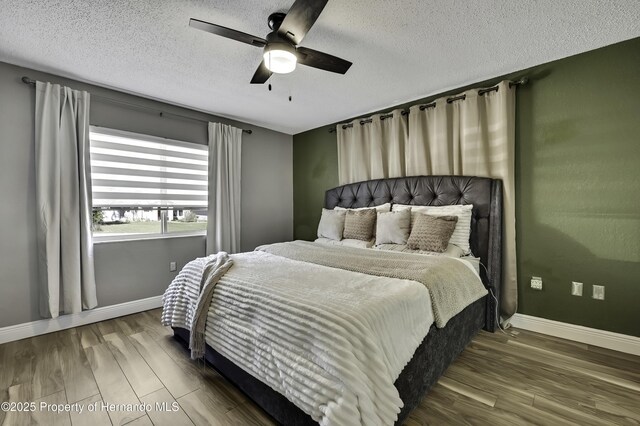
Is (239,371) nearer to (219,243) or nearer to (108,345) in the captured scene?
(108,345)

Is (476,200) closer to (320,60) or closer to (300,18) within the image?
(320,60)

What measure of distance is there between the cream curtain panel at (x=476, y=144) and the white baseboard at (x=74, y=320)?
10.7 feet

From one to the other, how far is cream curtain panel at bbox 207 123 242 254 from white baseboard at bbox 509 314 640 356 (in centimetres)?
319

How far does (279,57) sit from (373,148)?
6.48 feet

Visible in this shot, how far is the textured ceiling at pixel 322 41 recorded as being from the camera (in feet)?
5.55

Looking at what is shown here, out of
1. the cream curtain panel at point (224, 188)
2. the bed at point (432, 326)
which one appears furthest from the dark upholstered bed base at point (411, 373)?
the cream curtain panel at point (224, 188)

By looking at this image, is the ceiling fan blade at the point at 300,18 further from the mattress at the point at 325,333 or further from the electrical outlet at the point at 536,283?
the electrical outlet at the point at 536,283

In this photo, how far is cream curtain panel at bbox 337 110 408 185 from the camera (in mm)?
3234

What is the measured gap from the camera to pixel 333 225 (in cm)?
323

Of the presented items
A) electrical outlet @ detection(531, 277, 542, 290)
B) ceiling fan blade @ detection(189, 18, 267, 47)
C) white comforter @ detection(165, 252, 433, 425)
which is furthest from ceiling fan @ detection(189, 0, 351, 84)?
electrical outlet @ detection(531, 277, 542, 290)

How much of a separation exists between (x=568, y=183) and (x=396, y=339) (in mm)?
2129

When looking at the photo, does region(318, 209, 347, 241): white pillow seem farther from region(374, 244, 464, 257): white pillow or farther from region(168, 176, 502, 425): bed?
region(374, 244, 464, 257): white pillow

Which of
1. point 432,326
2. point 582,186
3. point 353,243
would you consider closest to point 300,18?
point 432,326

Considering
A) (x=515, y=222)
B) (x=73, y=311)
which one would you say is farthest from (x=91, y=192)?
(x=515, y=222)
